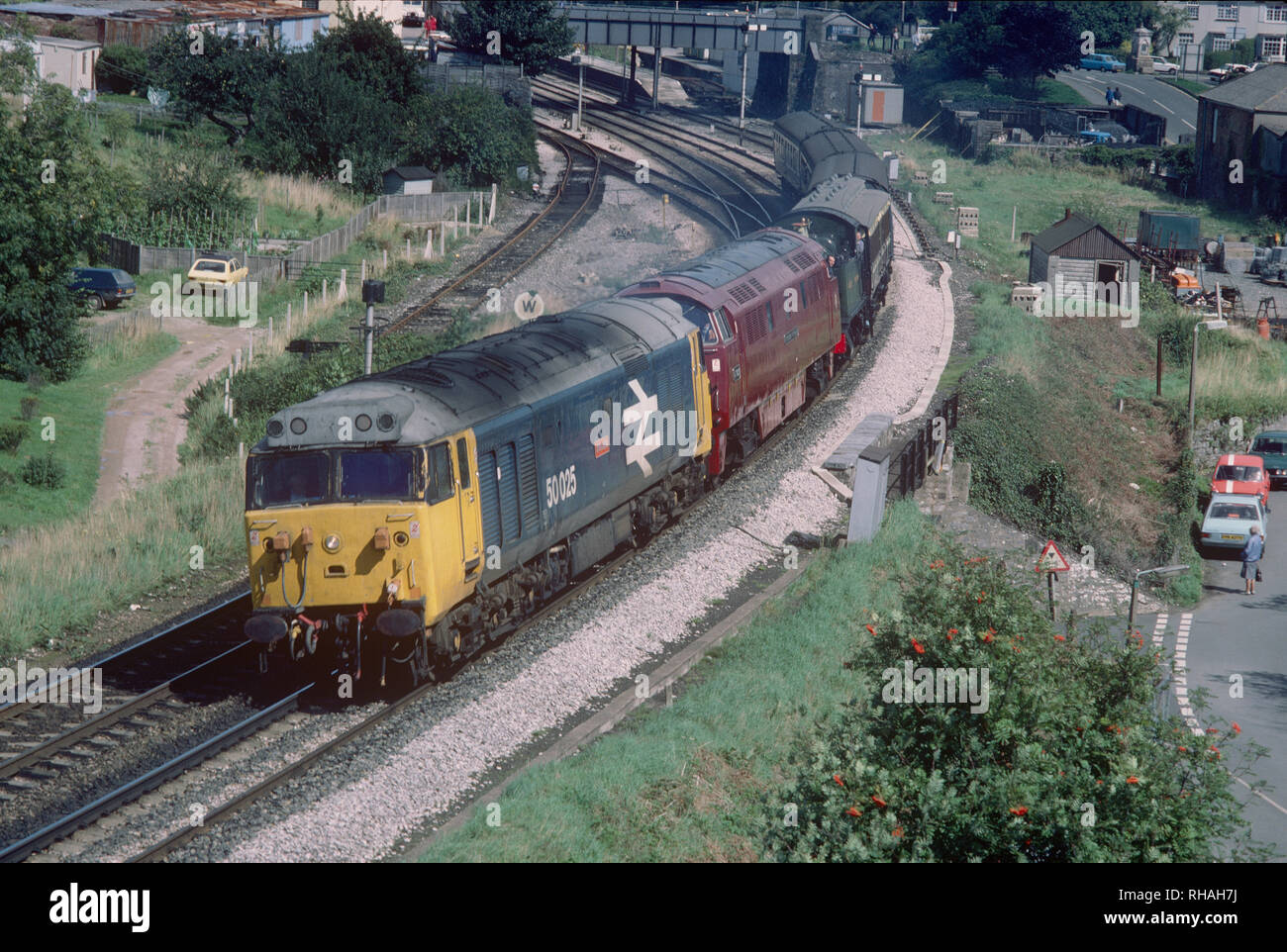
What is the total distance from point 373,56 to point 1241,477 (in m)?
44.9

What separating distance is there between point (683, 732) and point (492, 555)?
340 centimetres

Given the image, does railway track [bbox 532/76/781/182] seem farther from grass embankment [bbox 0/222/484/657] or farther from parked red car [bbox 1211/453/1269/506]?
grass embankment [bbox 0/222/484/657]

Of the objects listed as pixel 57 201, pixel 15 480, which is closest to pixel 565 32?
pixel 57 201

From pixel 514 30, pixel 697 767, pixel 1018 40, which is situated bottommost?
pixel 697 767

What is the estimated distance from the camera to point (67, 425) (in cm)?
3603

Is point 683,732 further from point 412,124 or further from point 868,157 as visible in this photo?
point 412,124

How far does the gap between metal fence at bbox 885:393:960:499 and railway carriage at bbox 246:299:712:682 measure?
26.0 ft

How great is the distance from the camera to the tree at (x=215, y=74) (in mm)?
64125

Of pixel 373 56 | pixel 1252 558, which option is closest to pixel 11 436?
pixel 1252 558

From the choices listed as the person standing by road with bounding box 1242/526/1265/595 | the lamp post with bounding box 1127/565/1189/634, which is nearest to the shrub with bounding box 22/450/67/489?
the lamp post with bounding box 1127/565/1189/634

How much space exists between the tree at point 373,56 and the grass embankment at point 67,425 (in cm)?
2730

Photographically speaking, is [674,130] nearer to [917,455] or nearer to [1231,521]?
[1231,521]

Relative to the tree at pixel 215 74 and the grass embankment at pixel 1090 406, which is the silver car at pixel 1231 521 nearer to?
the grass embankment at pixel 1090 406
